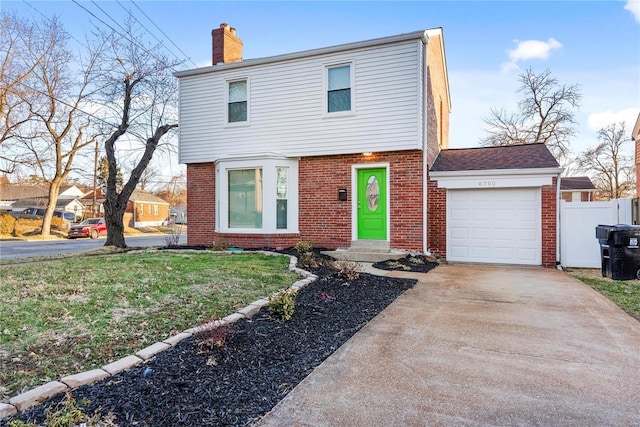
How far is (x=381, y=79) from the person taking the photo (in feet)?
31.4

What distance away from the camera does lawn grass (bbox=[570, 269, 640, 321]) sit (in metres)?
5.31

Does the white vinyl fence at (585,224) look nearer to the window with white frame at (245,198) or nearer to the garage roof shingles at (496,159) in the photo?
the garage roof shingles at (496,159)

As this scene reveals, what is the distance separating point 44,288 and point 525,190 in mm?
9851

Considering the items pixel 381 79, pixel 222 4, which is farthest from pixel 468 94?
pixel 222 4

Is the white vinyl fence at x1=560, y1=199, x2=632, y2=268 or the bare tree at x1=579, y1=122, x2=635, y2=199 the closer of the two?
the white vinyl fence at x1=560, y1=199, x2=632, y2=268

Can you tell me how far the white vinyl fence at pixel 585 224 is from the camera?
340 inches

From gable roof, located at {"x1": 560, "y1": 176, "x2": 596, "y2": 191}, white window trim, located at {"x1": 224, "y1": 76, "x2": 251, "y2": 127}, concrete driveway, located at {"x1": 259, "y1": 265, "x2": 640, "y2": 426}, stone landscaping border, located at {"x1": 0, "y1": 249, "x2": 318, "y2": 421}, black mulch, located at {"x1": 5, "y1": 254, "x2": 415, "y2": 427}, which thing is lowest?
concrete driveway, located at {"x1": 259, "y1": 265, "x2": 640, "y2": 426}

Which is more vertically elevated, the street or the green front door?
the green front door

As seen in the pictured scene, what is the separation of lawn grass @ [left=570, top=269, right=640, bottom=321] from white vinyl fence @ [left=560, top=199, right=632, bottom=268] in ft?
1.97

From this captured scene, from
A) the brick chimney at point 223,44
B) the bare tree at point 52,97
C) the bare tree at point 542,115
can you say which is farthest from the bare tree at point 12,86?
the bare tree at point 542,115

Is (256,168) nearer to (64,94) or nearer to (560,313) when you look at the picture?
(560,313)

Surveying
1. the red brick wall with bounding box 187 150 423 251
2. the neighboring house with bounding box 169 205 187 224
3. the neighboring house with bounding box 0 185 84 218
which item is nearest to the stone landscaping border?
the red brick wall with bounding box 187 150 423 251

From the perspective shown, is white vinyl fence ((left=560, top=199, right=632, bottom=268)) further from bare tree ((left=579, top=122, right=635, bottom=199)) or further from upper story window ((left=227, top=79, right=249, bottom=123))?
bare tree ((left=579, top=122, right=635, bottom=199))

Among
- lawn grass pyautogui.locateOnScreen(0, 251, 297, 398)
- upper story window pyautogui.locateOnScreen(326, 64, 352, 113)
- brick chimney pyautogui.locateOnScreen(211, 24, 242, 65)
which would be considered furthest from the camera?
brick chimney pyautogui.locateOnScreen(211, 24, 242, 65)
